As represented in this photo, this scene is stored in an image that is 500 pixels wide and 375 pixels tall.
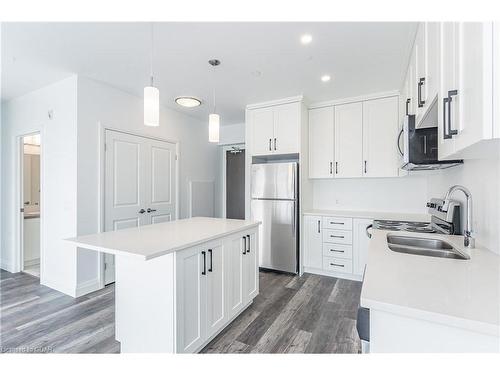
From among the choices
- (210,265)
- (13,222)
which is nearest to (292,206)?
(210,265)

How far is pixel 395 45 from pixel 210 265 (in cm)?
247

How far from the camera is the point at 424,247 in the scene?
1.73 meters

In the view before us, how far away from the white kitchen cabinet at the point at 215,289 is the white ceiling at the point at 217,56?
177 cm

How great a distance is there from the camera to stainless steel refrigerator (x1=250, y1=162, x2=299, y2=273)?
3.48 metres

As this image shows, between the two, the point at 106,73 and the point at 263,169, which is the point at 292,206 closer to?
the point at 263,169

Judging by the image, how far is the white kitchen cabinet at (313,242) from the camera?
3508mm

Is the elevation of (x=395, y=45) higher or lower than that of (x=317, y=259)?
higher

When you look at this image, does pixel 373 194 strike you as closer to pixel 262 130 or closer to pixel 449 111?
pixel 262 130

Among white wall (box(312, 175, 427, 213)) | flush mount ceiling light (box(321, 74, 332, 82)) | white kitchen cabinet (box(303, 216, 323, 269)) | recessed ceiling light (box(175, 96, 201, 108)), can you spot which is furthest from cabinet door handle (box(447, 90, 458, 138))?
white wall (box(312, 175, 427, 213))

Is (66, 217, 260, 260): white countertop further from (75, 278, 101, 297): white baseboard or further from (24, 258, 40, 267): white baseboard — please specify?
(24, 258, 40, 267): white baseboard

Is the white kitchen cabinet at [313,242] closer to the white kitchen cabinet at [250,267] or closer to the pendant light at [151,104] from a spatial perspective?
the white kitchen cabinet at [250,267]

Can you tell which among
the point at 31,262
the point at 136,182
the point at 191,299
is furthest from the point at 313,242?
the point at 31,262
